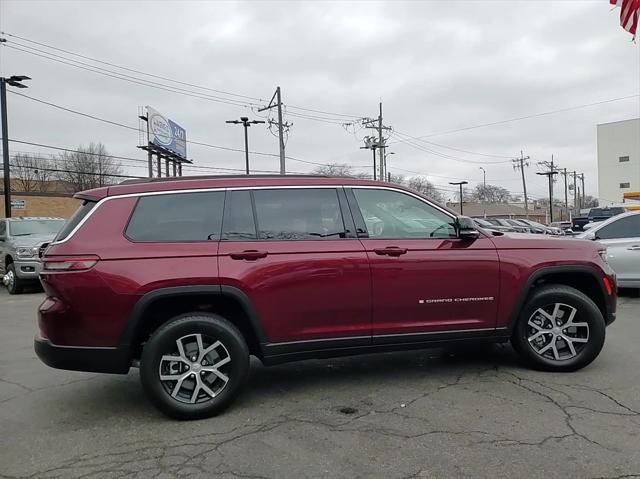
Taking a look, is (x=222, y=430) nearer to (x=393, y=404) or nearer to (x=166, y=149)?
(x=393, y=404)

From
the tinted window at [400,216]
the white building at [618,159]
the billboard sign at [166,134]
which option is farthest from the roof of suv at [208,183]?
the white building at [618,159]

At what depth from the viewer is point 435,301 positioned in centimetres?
452

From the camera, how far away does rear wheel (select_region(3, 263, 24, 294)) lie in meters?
12.4

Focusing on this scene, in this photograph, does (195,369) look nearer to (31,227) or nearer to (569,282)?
(569,282)

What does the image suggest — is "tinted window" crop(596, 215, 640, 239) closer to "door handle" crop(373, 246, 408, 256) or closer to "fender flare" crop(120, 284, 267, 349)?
"door handle" crop(373, 246, 408, 256)

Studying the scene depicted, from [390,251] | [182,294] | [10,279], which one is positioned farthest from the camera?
[10,279]

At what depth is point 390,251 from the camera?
14.4ft

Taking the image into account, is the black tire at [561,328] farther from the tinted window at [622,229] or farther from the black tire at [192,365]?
the tinted window at [622,229]

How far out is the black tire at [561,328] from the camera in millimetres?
4844

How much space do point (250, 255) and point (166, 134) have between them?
36199 mm

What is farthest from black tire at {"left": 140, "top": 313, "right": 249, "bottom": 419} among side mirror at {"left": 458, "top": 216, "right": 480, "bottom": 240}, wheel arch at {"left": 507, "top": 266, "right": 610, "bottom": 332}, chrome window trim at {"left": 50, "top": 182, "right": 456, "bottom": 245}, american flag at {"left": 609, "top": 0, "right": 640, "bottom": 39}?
american flag at {"left": 609, "top": 0, "right": 640, "bottom": 39}

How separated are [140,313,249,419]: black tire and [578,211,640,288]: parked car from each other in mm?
7649

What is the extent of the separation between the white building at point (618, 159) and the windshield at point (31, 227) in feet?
272

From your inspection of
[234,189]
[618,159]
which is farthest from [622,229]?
[618,159]
